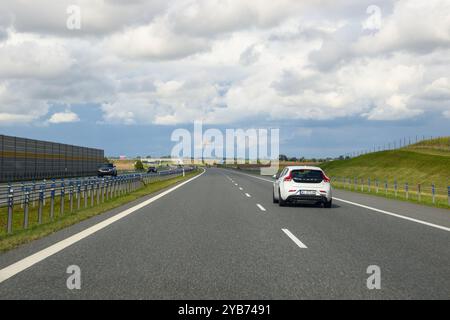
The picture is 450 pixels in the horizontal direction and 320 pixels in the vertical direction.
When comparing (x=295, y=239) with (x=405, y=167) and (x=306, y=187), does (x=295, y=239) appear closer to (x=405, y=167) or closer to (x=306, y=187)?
(x=306, y=187)

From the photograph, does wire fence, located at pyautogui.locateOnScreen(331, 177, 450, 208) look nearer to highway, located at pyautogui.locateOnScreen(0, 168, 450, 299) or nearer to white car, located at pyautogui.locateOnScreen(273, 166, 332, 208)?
white car, located at pyautogui.locateOnScreen(273, 166, 332, 208)

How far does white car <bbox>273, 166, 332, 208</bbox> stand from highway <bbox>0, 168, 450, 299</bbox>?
3.44 meters

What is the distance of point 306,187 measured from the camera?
51.1ft

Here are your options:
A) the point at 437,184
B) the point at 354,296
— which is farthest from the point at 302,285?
the point at 437,184

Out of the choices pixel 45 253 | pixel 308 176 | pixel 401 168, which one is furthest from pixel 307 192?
pixel 401 168

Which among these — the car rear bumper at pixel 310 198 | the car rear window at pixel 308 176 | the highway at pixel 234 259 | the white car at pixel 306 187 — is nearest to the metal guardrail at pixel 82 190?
the highway at pixel 234 259

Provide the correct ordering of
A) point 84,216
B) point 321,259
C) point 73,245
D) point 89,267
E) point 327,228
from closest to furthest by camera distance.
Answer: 1. point 89,267
2. point 321,259
3. point 73,245
4. point 327,228
5. point 84,216

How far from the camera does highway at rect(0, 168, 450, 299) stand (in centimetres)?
521

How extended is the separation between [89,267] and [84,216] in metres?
6.68

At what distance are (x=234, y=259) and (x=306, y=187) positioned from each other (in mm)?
8937

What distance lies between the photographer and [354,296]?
5.02 meters

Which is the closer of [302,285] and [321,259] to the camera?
[302,285]
